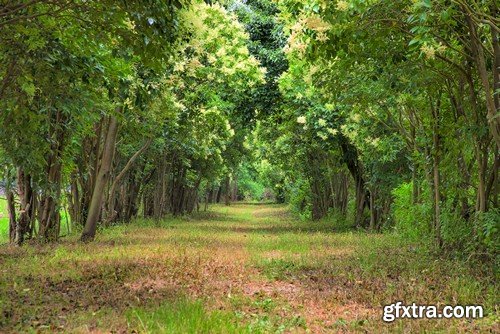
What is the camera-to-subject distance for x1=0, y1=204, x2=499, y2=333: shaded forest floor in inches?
222

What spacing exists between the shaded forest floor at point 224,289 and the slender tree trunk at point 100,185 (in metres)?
2.48

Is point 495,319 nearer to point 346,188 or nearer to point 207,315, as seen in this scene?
point 207,315

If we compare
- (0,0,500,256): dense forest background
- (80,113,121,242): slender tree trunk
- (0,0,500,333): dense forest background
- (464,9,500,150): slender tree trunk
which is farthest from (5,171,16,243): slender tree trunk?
(464,9,500,150): slender tree trunk

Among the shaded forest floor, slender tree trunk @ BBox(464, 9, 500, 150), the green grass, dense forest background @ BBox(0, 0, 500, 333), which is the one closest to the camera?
the green grass

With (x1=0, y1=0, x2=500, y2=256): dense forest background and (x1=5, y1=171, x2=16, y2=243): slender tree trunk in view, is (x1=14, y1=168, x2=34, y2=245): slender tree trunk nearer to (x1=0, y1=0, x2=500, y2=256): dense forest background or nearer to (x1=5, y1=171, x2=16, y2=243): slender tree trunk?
(x1=0, y1=0, x2=500, y2=256): dense forest background

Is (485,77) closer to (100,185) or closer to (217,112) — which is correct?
(100,185)

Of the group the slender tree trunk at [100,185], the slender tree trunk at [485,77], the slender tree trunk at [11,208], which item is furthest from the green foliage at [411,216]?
the slender tree trunk at [11,208]

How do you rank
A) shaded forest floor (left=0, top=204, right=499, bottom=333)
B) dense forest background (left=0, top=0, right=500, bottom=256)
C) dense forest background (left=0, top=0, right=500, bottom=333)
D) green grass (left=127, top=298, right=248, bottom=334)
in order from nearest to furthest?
green grass (left=127, top=298, right=248, bottom=334)
shaded forest floor (left=0, top=204, right=499, bottom=333)
dense forest background (left=0, top=0, right=500, bottom=333)
dense forest background (left=0, top=0, right=500, bottom=256)

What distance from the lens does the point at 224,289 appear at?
7742 mm

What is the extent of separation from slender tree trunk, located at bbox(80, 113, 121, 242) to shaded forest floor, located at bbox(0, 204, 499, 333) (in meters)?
2.48

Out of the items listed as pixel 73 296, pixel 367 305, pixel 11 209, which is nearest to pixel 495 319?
pixel 367 305

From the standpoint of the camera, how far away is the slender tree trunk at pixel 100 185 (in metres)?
15.1

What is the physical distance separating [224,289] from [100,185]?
8.79m

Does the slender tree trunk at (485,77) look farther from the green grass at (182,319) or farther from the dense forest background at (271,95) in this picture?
the green grass at (182,319)
